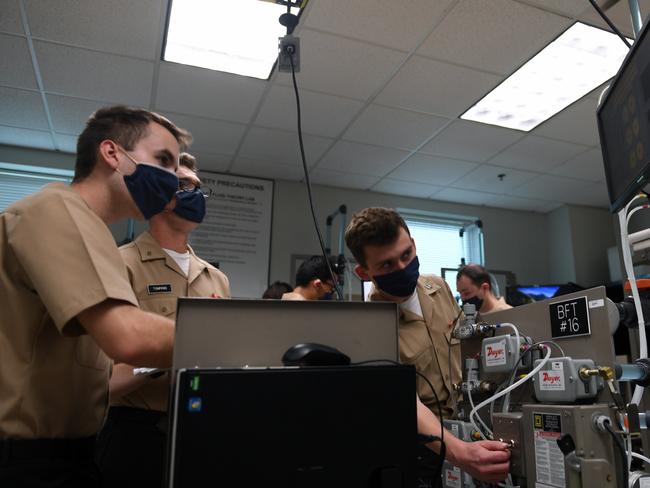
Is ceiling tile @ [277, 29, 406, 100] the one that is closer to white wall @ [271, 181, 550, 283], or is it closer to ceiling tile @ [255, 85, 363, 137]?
ceiling tile @ [255, 85, 363, 137]

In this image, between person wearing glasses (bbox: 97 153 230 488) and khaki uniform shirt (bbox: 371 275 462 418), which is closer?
person wearing glasses (bbox: 97 153 230 488)

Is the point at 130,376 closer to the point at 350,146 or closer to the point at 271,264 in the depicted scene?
the point at 350,146

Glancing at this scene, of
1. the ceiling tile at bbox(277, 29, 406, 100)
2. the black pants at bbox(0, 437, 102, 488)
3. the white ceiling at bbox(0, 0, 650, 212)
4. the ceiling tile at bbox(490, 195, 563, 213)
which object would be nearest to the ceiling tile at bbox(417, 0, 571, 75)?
the white ceiling at bbox(0, 0, 650, 212)

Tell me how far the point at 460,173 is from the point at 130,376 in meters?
3.94

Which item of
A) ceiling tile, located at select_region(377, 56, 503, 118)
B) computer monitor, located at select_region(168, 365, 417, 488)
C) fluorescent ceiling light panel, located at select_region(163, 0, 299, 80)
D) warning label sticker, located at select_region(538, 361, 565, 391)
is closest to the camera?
computer monitor, located at select_region(168, 365, 417, 488)

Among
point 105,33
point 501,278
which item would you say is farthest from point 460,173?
point 105,33

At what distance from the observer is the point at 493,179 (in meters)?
4.67

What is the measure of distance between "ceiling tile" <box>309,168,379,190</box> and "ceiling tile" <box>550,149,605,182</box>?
68.0 inches

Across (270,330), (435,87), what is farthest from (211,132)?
(270,330)

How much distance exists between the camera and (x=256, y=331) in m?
0.70

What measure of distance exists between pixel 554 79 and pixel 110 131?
287 cm

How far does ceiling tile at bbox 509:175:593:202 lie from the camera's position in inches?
184

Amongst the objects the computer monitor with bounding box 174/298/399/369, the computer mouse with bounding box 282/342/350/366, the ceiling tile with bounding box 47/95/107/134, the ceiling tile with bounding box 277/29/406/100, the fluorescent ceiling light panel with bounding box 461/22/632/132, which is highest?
the fluorescent ceiling light panel with bounding box 461/22/632/132

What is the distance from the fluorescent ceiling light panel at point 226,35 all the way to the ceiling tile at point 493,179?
2405 millimetres
